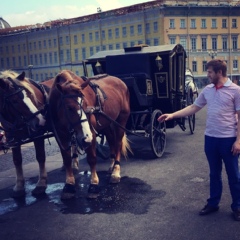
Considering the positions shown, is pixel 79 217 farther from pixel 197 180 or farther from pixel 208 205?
pixel 197 180

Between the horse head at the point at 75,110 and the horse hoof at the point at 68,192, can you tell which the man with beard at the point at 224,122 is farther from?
the horse hoof at the point at 68,192

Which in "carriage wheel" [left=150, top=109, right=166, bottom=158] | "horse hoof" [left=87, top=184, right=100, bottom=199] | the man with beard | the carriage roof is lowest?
"horse hoof" [left=87, top=184, right=100, bottom=199]

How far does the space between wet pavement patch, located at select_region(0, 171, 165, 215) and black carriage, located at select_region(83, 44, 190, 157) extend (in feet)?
6.38

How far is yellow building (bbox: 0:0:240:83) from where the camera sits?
173ft

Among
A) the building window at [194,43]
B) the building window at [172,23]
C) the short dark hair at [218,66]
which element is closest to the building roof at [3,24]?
the building window at [172,23]

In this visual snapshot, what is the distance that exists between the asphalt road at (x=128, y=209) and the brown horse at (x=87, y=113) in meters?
0.37

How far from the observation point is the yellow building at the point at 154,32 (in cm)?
5288

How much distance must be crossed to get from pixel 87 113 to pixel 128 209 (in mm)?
1427

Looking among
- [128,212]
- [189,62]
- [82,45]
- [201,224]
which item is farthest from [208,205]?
[82,45]

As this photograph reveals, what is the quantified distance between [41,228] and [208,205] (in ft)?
6.83

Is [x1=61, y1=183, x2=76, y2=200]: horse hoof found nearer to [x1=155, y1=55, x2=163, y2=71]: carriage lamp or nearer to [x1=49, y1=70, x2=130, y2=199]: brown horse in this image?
[x1=49, y1=70, x2=130, y2=199]: brown horse

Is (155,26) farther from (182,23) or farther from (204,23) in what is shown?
(204,23)

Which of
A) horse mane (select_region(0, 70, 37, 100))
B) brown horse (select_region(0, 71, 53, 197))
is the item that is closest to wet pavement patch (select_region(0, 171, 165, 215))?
brown horse (select_region(0, 71, 53, 197))

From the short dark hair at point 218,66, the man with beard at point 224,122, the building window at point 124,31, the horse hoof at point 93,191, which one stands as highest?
the building window at point 124,31
